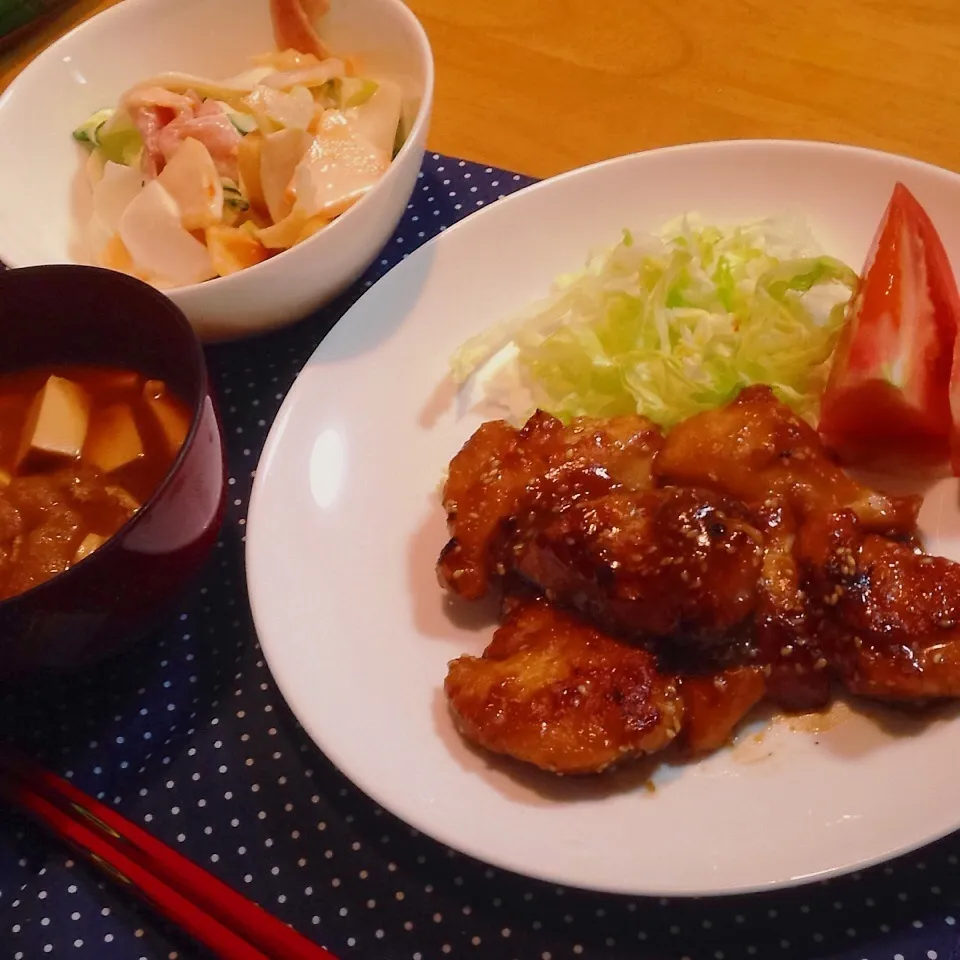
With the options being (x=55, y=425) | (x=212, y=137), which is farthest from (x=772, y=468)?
(x=212, y=137)

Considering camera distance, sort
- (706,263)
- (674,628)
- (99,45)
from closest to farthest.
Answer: (674,628) < (706,263) < (99,45)

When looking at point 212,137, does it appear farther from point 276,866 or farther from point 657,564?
point 276,866

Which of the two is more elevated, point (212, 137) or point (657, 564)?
point (212, 137)

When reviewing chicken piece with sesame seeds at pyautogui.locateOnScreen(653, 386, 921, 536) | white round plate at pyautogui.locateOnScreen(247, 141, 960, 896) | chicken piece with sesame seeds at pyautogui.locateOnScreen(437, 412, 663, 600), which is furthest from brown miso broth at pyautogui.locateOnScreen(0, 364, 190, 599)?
chicken piece with sesame seeds at pyautogui.locateOnScreen(653, 386, 921, 536)

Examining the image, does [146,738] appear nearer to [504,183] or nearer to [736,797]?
[736,797]

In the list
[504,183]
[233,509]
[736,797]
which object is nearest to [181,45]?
[504,183]

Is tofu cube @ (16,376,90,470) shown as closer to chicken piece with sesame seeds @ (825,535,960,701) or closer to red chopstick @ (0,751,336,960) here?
red chopstick @ (0,751,336,960)

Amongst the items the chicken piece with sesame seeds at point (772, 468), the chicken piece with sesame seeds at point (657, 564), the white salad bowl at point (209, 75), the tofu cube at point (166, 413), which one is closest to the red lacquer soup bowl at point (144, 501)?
the tofu cube at point (166, 413)
